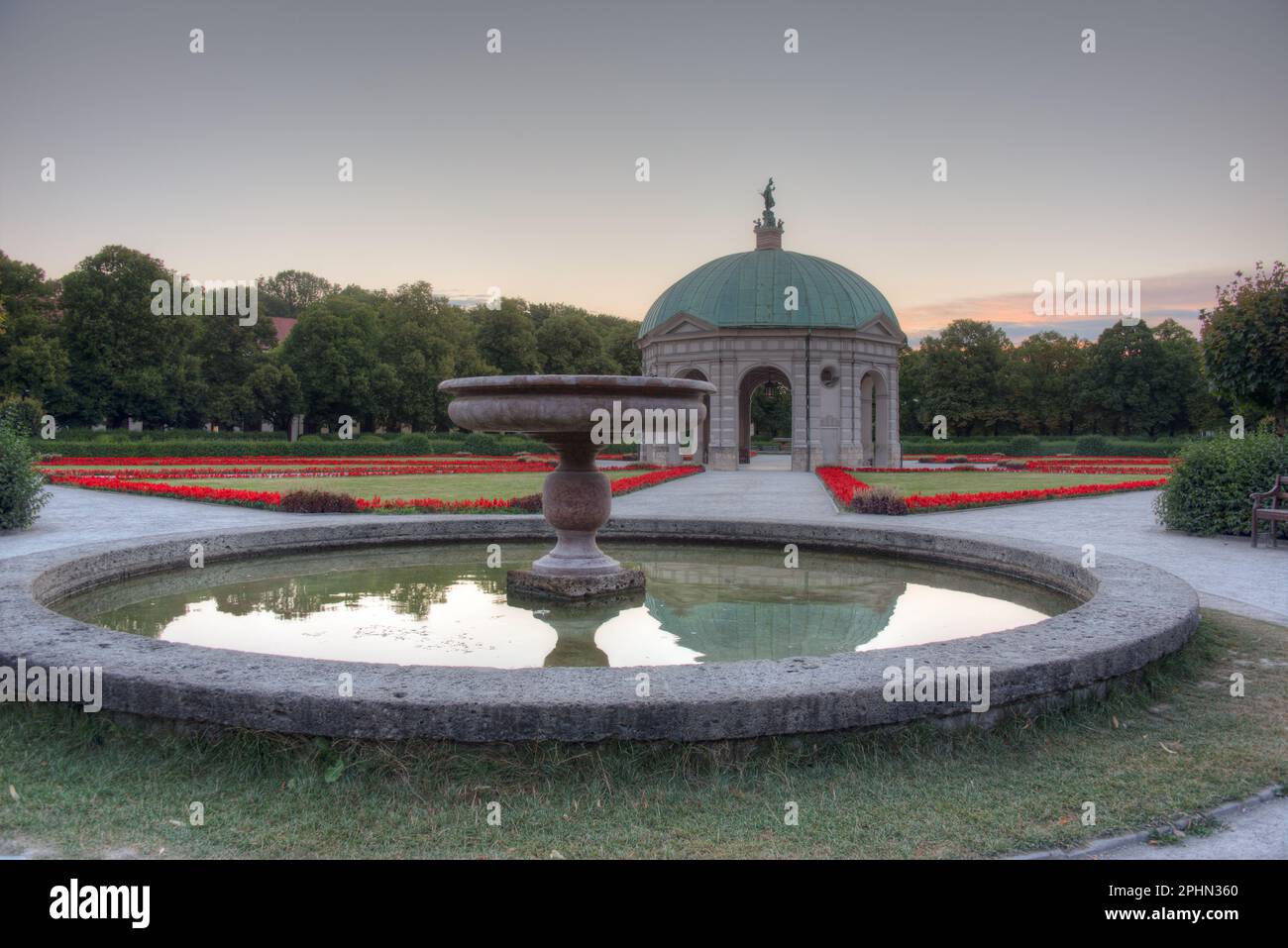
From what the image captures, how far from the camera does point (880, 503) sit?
1609 cm

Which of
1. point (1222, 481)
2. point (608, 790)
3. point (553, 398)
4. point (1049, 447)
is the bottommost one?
point (608, 790)

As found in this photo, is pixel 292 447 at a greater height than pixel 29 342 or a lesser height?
lesser

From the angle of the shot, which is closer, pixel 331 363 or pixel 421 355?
pixel 331 363

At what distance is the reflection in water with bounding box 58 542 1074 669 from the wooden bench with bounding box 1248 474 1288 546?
534 cm

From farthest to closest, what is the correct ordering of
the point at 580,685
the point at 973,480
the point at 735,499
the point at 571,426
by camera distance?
the point at 973,480
the point at 735,499
the point at 571,426
the point at 580,685

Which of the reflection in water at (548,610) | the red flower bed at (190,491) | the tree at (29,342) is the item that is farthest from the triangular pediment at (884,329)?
the tree at (29,342)

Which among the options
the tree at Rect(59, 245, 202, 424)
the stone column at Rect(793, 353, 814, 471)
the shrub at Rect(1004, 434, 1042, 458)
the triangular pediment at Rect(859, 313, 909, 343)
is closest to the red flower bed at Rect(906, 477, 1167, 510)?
the stone column at Rect(793, 353, 814, 471)

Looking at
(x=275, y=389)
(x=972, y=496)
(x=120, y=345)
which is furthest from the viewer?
(x=275, y=389)

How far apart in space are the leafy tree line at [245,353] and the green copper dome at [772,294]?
2129 cm

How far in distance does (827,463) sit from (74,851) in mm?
35853

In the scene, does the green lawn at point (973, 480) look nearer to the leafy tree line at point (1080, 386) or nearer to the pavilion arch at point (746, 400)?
the pavilion arch at point (746, 400)

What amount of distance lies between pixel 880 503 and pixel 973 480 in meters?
13.3

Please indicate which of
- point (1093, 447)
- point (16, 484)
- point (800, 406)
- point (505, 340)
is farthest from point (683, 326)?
point (505, 340)

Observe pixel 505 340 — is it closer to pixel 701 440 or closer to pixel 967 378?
pixel 701 440
